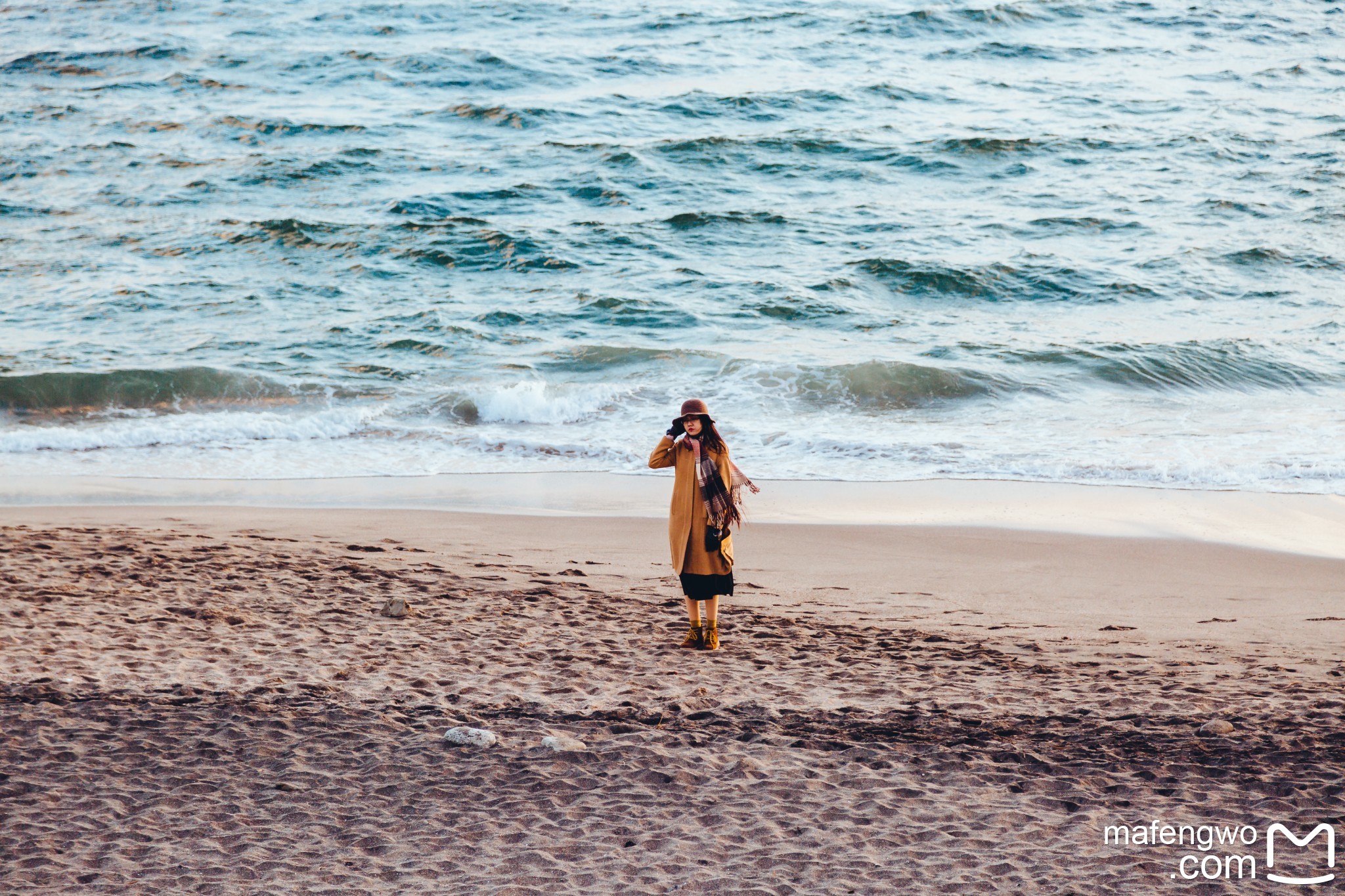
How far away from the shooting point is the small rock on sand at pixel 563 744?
4949 millimetres

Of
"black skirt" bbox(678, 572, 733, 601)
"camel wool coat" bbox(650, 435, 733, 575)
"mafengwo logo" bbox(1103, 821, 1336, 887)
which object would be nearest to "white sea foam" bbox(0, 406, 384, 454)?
"camel wool coat" bbox(650, 435, 733, 575)

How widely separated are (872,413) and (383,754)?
8.87 meters

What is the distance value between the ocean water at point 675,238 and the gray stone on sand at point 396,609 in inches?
162

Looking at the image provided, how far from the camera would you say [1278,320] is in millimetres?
15562

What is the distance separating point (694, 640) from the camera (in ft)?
20.6

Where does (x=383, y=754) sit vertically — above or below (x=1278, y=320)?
below

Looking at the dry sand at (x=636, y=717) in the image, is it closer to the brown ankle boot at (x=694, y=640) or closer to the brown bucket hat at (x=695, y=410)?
the brown ankle boot at (x=694, y=640)

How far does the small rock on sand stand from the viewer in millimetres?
4949

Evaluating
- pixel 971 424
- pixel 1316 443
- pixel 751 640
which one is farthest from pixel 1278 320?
pixel 751 640

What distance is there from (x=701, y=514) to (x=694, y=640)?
712 mm

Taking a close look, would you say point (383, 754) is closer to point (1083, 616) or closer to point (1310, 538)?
point (1083, 616)

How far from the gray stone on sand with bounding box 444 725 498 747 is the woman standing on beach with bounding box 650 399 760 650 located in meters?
1.57

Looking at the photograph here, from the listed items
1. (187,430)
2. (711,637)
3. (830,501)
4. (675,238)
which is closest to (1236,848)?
(711,637)

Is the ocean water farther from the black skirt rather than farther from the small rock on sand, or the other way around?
the small rock on sand
